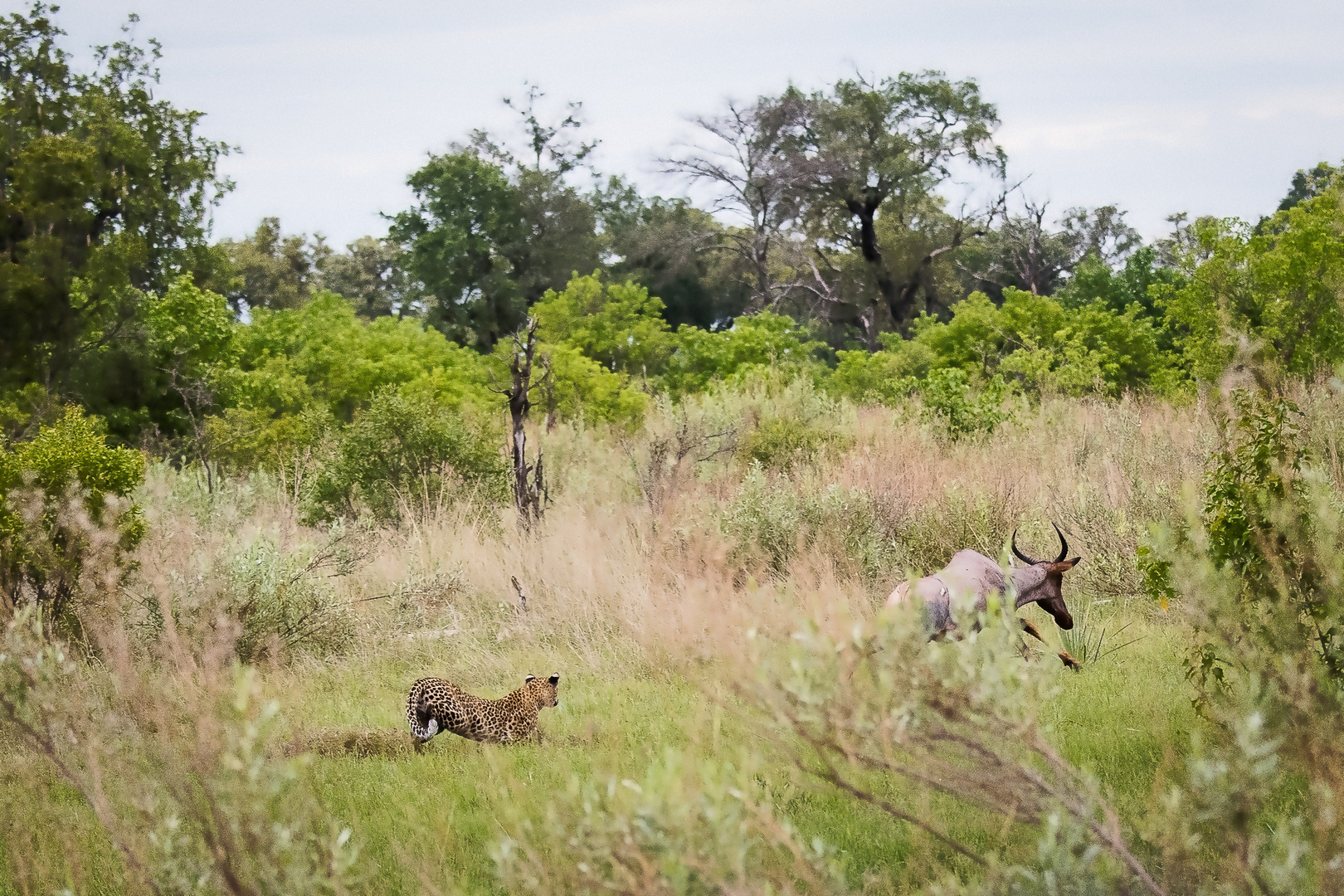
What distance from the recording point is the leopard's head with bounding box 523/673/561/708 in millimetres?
5766

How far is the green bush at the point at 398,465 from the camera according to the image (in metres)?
11.9

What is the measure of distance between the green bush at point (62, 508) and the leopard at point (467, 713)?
2.26 meters

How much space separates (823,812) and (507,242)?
3868cm

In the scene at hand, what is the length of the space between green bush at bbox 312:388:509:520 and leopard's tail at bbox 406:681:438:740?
6.32m

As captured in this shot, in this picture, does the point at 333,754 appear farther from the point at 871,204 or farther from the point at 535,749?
the point at 871,204

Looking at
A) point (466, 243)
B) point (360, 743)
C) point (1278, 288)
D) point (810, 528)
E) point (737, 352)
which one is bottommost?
point (360, 743)

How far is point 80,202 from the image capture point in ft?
63.9

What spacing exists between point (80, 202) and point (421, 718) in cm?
1775

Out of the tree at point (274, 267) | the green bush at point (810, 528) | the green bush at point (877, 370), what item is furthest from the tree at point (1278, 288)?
the tree at point (274, 267)

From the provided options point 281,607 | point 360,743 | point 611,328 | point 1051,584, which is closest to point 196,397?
point 611,328

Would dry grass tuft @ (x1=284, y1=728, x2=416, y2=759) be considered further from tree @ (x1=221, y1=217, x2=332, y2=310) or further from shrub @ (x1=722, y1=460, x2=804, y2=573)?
tree @ (x1=221, y1=217, x2=332, y2=310)

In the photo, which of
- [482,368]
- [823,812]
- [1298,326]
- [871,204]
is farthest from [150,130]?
[823,812]

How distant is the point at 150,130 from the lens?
2602cm

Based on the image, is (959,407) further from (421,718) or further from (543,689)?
(421,718)
